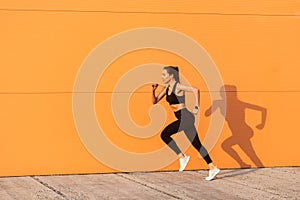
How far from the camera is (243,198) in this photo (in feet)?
27.6

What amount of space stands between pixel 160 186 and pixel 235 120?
8.25ft

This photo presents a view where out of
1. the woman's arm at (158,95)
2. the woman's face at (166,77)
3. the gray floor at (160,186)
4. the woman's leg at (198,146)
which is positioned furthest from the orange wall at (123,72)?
the woman's leg at (198,146)

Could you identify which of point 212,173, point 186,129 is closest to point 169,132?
point 186,129

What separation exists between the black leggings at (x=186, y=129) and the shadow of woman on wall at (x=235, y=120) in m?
1.25

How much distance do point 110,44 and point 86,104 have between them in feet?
3.46

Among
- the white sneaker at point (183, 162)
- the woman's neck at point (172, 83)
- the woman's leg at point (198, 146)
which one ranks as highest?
the woman's neck at point (172, 83)

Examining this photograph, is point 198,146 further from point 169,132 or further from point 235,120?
point 235,120

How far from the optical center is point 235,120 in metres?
11.4

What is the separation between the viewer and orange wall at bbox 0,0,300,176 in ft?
34.1

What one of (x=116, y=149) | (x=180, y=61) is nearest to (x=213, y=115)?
Result: (x=180, y=61)

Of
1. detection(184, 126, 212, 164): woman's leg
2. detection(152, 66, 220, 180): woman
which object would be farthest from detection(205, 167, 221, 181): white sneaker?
detection(184, 126, 212, 164): woman's leg

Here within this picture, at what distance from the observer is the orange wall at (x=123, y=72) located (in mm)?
10391

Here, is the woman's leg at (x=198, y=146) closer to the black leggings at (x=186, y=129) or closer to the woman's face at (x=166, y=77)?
the black leggings at (x=186, y=129)

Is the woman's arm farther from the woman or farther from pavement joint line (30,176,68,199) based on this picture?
pavement joint line (30,176,68,199)
